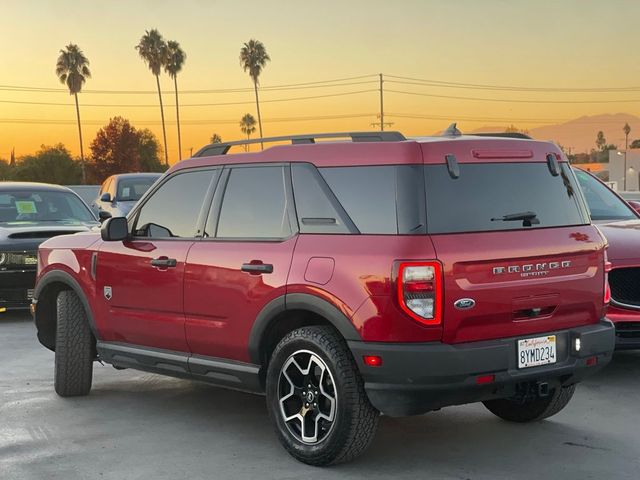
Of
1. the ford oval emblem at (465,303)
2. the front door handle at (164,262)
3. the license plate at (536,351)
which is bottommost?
the license plate at (536,351)

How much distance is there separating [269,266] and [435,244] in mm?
1148

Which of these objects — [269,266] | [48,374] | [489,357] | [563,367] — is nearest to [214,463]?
[269,266]

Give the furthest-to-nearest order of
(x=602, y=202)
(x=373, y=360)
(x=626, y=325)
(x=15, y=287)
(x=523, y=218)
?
(x=15, y=287) → (x=602, y=202) → (x=626, y=325) → (x=523, y=218) → (x=373, y=360)

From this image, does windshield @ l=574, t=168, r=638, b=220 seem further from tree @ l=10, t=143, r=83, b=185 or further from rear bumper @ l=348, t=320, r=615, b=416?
tree @ l=10, t=143, r=83, b=185

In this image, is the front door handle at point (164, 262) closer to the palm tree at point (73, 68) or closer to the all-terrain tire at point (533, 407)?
the all-terrain tire at point (533, 407)

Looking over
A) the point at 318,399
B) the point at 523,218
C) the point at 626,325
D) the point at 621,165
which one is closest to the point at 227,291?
the point at 318,399

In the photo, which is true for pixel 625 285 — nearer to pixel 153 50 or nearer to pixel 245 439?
pixel 245 439

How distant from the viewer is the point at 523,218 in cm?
539

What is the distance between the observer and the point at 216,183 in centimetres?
624

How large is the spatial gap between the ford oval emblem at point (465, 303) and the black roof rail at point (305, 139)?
1.00 m

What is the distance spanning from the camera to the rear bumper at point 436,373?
492 cm

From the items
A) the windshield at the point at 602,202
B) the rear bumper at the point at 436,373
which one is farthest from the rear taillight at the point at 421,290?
the windshield at the point at 602,202

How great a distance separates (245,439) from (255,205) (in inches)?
61.1

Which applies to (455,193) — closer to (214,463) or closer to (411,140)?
(411,140)
